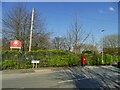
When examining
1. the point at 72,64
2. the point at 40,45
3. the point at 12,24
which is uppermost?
the point at 12,24

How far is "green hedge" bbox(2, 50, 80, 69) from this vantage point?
83.9 feet

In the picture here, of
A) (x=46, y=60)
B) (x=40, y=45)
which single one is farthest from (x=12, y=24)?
(x=46, y=60)

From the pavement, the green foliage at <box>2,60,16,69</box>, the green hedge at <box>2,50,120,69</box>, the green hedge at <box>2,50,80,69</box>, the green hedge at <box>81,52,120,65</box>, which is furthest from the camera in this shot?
the green hedge at <box>81,52,120,65</box>

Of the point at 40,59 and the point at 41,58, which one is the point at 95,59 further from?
the point at 40,59

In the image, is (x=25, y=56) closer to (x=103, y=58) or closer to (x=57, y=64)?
(x=57, y=64)

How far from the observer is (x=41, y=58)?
28828 mm

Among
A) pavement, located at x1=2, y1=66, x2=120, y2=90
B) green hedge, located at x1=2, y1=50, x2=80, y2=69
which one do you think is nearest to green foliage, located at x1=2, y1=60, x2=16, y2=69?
green hedge, located at x1=2, y1=50, x2=80, y2=69

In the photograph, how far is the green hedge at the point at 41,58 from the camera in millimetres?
25562

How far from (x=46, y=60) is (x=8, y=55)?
5.40 m

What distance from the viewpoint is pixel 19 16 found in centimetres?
3847

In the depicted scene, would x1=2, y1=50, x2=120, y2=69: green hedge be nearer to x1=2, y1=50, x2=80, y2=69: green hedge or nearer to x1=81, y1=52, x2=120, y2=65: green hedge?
x1=2, y1=50, x2=80, y2=69: green hedge

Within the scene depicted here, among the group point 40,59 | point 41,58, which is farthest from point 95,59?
point 40,59

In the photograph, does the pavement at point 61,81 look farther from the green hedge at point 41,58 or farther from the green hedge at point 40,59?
the green hedge at point 41,58

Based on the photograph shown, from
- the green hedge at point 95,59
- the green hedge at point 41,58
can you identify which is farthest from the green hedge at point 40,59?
the green hedge at point 95,59
